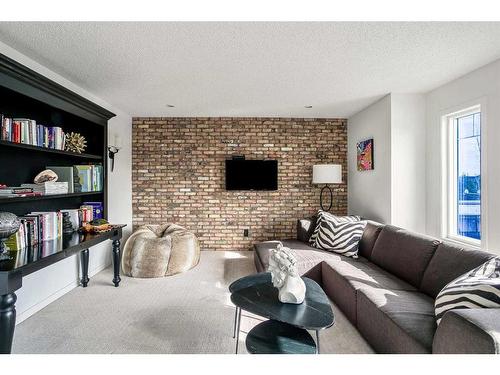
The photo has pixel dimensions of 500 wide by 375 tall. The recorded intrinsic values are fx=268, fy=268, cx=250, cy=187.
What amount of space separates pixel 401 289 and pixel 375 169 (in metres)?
2.06

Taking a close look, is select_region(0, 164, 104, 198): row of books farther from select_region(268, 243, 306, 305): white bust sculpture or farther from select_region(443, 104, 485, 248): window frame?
select_region(443, 104, 485, 248): window frame

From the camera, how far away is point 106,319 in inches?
90.1

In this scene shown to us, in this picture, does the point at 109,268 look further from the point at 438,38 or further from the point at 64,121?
the point at 438,38

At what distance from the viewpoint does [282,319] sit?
1484 millimetres

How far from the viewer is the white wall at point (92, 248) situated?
7.64ft

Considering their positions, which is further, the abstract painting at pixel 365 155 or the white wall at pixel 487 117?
the abstract painting at pixel 365 155

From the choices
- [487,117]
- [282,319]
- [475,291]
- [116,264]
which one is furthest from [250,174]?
[475,291]

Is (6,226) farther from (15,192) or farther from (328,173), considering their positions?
(328,173)

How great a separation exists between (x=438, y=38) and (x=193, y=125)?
3477 mm

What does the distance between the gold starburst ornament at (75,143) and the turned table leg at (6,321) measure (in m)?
1.59

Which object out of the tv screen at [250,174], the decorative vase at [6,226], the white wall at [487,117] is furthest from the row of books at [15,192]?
the white wall at [487,117]

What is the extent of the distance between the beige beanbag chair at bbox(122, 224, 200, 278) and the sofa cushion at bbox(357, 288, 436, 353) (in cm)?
225

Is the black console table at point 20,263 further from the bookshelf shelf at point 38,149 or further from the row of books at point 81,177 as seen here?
the bookshelf shelf at point 38,149

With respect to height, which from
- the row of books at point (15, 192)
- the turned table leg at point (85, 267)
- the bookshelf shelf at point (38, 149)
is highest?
the bookshelf shelf at point (38, 149)
